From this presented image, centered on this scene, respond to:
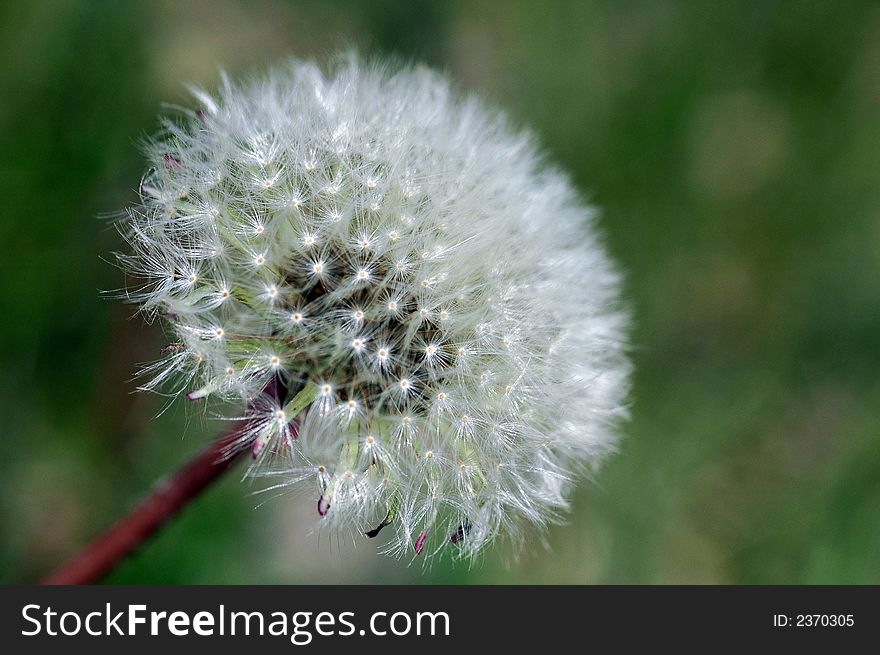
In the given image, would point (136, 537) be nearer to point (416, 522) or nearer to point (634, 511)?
point (416, 522)

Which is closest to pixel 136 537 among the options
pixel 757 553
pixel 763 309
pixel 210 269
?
pixel 210 269

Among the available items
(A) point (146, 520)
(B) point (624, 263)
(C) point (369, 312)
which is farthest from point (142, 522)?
(B) point (624, 263)

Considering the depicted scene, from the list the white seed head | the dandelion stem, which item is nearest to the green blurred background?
the dandelion stem

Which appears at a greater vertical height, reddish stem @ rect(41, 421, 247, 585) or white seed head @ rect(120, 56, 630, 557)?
white seed head @ rect(120, 56, 630, 557)

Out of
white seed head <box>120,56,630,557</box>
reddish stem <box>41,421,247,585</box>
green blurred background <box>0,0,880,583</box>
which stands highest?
green blurred background <box>0,0,880,583</box>

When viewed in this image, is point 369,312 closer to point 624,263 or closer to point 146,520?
point 146,520

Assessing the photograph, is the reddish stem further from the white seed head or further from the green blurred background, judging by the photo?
the green blurred background

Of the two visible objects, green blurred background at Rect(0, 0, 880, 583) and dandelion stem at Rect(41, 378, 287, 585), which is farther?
green blurred background at Rect(0, 0, 880, 583)
